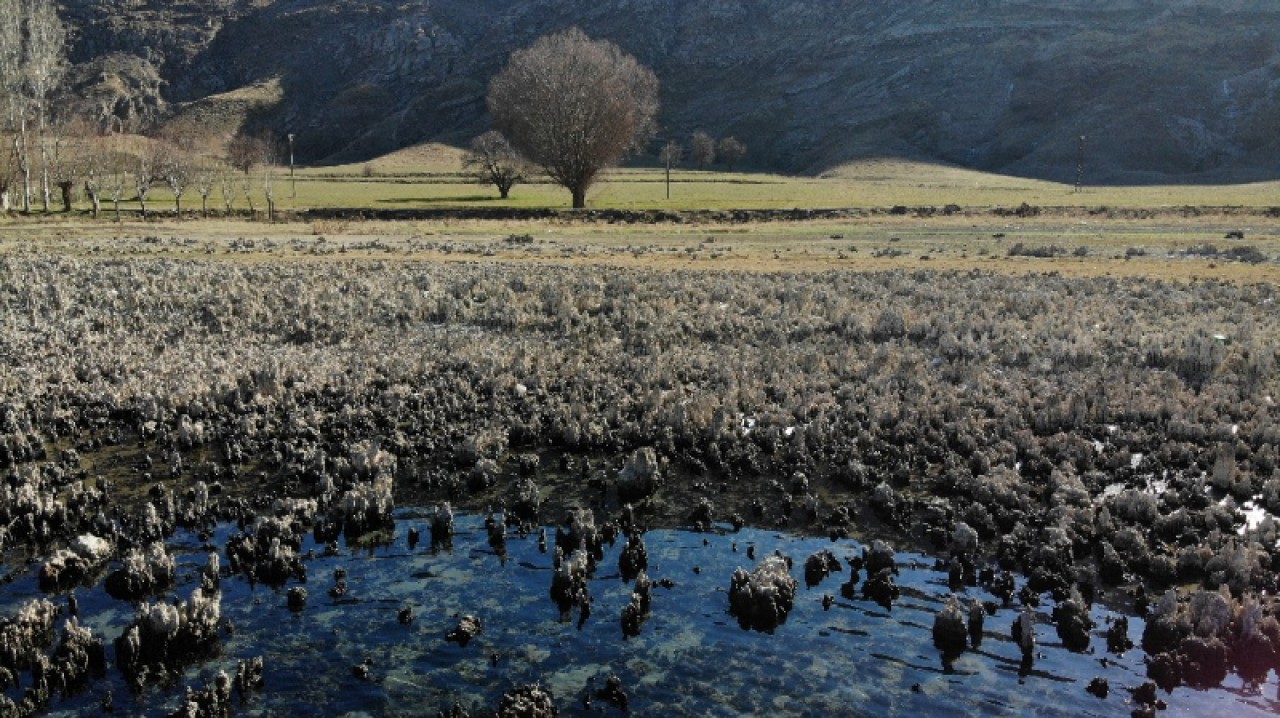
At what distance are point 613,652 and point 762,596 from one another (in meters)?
2.09

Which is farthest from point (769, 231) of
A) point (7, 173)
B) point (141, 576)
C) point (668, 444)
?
point (7, 173)

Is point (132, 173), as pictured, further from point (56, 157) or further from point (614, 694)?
point (614, 694)

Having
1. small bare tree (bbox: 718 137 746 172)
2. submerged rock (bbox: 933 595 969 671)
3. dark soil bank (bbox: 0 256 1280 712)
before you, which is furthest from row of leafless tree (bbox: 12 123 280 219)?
submerged rock (bbox: 933 595 969 671)

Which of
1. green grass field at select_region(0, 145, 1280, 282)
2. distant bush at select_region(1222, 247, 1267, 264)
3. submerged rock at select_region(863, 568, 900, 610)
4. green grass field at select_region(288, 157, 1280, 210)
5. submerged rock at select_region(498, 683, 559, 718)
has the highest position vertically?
green grass field at select_region(288, 157, 1280, 210)

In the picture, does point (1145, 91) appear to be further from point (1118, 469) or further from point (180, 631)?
point (180, 631)

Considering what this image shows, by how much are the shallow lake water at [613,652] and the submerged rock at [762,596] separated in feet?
0.53

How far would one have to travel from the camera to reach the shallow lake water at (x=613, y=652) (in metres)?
10.9

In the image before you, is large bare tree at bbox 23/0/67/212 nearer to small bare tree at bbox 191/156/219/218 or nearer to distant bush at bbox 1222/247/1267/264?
small bare tree at bbox 191/156/219/218

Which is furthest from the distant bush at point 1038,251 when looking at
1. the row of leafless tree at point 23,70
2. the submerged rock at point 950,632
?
the row of leafless tree at point 23,70

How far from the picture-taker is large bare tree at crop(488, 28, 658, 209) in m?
96.7

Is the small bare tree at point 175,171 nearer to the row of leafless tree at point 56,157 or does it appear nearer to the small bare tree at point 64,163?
the row of leafless tree at point 56,157

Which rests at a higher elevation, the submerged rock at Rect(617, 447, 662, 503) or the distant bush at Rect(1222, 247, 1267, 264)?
the distant bush at Rect(1222, 247, 1267, 264)

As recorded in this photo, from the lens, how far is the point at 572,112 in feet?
317

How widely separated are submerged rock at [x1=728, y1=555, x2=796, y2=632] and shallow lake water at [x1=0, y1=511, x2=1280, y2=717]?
0.16 meters
